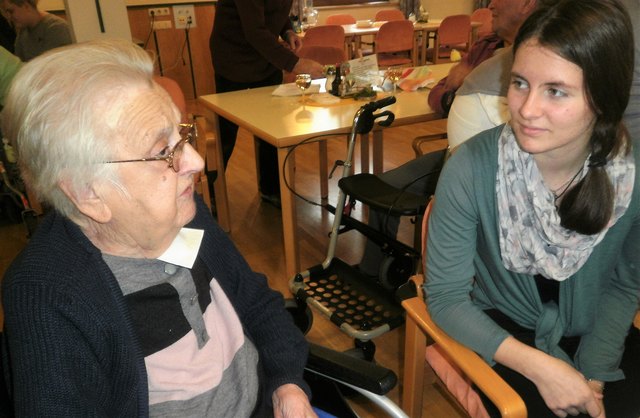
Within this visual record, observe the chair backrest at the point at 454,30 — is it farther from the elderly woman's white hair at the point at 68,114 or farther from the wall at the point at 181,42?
the elderly woman's white hair at the point at 68,114

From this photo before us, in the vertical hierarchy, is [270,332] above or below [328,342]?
above

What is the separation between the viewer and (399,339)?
6.74 ft

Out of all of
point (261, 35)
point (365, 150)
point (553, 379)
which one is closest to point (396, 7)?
point (365, 150)

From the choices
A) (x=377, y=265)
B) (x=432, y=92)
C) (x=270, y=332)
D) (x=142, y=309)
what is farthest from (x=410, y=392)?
(x=432, y=92)

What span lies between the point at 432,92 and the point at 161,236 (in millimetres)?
1713

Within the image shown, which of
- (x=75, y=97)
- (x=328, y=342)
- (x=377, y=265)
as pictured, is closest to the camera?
(x=75, y=97)

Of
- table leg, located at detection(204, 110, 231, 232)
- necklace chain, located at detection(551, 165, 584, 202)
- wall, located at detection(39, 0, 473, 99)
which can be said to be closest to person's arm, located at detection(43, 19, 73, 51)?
table leg, located at detection(204, 110, 231, 232)

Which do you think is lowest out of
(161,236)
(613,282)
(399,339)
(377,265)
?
(399,339)

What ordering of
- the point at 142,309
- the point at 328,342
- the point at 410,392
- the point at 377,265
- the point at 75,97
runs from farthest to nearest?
the point at 377,265 < the point at 328,342 < the point at 410,392 < the point at 142,309 < the point at 75,97

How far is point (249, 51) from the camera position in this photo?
294 centimetres

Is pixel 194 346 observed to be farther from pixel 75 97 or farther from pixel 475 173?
pixel 475 173

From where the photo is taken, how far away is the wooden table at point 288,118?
2.05 metres

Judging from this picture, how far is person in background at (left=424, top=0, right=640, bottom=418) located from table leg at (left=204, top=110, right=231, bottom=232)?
1.81 metres

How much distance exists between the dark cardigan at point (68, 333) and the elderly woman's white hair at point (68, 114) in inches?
4.6
